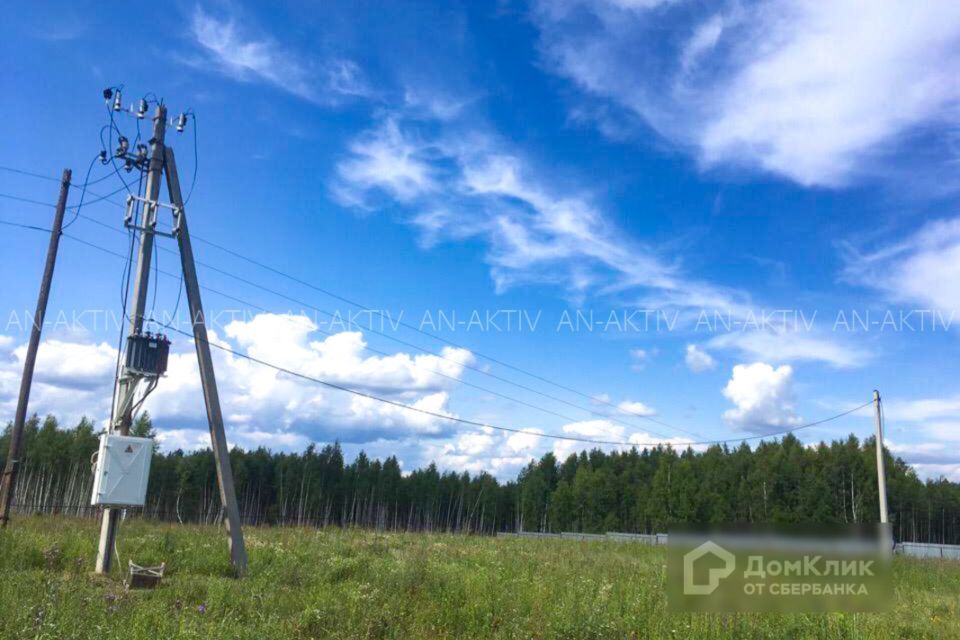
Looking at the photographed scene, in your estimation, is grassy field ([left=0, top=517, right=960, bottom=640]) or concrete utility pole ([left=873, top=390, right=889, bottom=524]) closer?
grassy field ([left=0, top=517, right=960, bottom=640])

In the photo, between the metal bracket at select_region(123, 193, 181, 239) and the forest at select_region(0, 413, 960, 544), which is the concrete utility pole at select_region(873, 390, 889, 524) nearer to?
the metal bracket at select_region(123, 193, 181, 239)

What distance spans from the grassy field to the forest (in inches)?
1332

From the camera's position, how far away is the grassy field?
23.3ft

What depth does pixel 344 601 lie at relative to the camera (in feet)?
29.6

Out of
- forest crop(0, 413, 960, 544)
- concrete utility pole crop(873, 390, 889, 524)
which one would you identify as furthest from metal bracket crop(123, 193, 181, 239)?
forest crop(0, 413, 960, 544)

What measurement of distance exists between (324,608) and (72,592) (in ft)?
9.76

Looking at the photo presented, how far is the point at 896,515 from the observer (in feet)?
194

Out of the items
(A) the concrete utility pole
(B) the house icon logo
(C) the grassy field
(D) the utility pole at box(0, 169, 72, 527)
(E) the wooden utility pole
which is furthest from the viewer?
(A) the concrete utility pole

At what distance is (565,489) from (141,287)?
65.8 meters

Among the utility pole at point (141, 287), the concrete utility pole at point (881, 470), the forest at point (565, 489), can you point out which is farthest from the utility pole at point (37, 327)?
the forest at point (565, 489)

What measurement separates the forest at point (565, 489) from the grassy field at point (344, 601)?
3383 cm

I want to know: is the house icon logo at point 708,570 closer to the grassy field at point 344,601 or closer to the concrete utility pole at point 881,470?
the grassy field at point 344,601

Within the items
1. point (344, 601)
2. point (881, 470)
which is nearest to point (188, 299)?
point (344, 601)

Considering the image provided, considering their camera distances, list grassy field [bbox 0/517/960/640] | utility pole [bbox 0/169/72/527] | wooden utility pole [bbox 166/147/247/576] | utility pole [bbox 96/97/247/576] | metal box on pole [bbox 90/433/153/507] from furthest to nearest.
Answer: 1. utility pole [bbox 0/169/72/527]
2. wooden utility pole [bbox 166/147/247/576]
3. utility pole [bbox 96/97/247/576]
4. metal box on pole [bbox 90/433/153/507]
5. grassy field [bbox 0/517/960/640]
